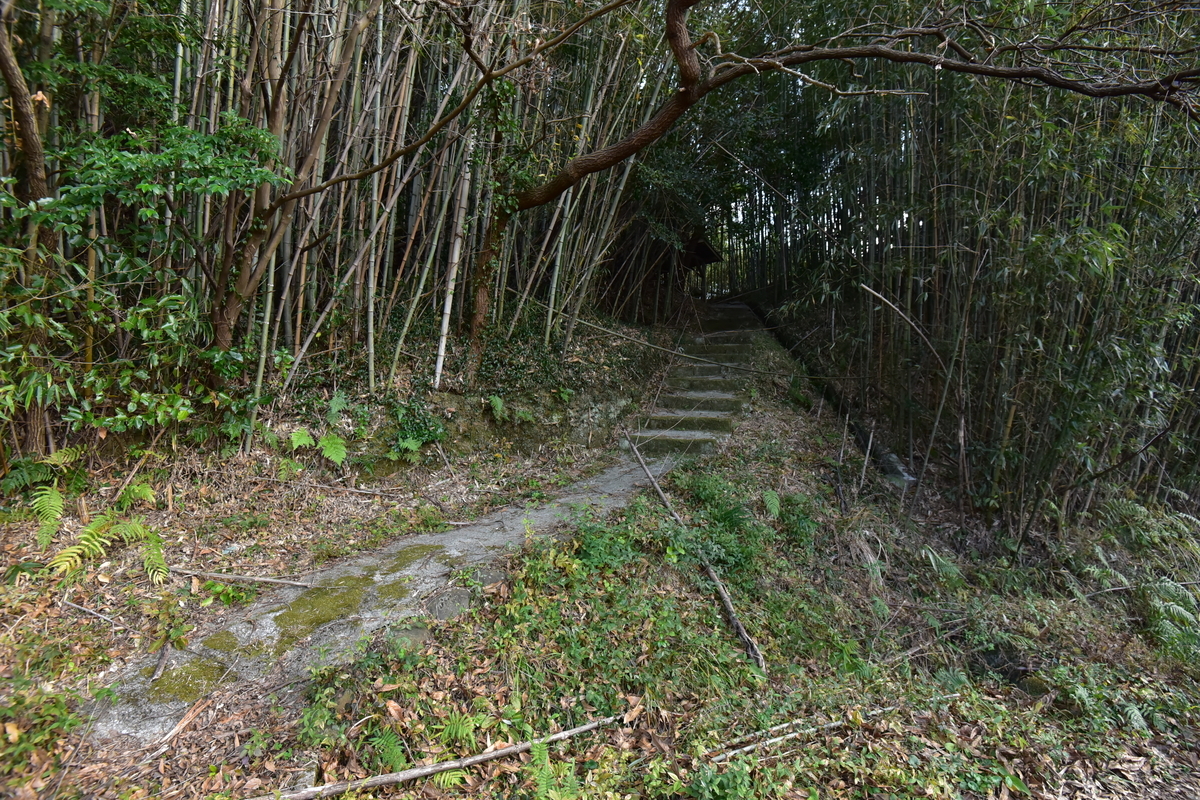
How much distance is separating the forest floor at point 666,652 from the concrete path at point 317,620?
77mm

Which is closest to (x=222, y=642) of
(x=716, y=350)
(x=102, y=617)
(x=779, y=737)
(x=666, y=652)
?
(x=102, y=617)

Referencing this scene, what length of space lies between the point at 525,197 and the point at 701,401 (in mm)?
2589

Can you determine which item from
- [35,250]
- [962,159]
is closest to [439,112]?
[35,250]

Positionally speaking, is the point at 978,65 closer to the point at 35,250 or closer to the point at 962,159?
the point at 962,159

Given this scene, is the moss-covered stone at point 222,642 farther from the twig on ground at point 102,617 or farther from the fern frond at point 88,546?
the fern frond at point 88,546

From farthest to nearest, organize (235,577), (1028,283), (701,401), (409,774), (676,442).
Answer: (701,401) → (676,442) → (1028,283) → (235,577) → (409,774)

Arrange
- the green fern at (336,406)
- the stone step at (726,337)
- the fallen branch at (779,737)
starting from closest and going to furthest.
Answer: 1. the fallen branch at (779,737)
2. the green fern at (336,406)
3. the stone step at (726,337)

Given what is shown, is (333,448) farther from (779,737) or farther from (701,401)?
(701,401)

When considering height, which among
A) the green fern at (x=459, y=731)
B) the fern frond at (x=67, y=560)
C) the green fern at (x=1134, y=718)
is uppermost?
the fern frond at (x=67, y=560)

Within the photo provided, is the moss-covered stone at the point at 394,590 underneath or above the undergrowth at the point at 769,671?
above

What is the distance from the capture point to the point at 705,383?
19.8ft

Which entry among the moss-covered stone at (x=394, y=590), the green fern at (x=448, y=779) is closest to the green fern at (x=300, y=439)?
the moss-covered stone at (x=394, y=590)

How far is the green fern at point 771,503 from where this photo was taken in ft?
13.3

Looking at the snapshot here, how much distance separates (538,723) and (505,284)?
12.0ft
